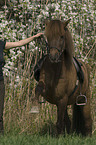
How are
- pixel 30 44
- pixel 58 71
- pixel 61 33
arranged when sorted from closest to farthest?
pixel 61 33 → pixel 58 71 → pixel 30 44

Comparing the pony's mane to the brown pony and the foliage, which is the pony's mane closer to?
the brown pony

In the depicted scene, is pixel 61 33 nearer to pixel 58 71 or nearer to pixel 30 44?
pixel 58 71

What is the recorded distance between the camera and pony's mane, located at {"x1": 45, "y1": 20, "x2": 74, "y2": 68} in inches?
203

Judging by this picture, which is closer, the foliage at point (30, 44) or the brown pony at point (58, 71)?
the brown pony at point (58, 71)

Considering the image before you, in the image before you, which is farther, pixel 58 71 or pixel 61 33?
pixel 58 71

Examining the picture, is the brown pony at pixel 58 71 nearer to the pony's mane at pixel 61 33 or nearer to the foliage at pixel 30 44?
the pony's mane at pixel 61 33

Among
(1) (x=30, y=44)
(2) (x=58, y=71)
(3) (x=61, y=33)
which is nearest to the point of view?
(3) (x=61, y=33)

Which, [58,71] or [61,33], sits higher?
[61,33]

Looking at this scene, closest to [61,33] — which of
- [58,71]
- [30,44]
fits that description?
[58,71]

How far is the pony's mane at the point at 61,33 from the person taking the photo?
5.17 metres

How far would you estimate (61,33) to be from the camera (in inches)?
205

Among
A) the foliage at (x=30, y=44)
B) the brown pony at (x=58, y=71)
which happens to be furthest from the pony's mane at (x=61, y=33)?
the foliage at (x=30, y=44)

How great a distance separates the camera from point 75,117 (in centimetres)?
651

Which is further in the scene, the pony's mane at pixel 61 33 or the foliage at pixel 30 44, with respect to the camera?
the foliage at pixel 30 44
